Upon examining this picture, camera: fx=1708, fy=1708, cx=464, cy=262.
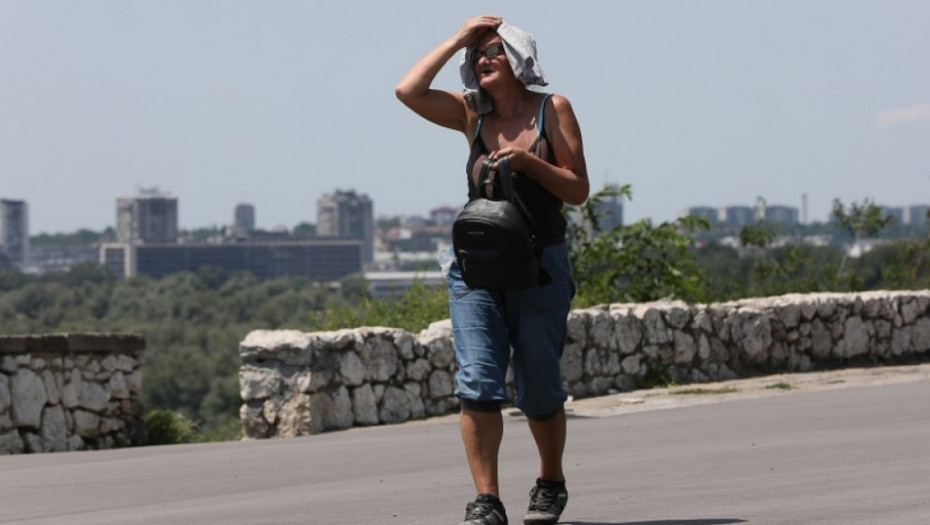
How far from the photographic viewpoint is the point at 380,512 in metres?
7.24

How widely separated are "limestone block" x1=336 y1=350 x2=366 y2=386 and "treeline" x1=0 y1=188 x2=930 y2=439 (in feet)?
7.66

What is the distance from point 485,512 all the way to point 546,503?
1.53 ft

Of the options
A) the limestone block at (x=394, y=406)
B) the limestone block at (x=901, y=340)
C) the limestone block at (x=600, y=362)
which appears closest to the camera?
the limestone block at (x=394, y=406)

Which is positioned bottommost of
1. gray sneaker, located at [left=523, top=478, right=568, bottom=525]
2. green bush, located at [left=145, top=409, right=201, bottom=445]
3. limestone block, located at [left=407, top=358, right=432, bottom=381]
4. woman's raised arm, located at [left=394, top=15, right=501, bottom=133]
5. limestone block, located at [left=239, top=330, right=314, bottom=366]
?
green bush, located at [left=145, top=409, right=201, bottom=445]

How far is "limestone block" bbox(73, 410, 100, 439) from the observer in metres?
12.6

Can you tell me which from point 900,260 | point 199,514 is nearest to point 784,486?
point 199,514

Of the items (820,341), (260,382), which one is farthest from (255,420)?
(820,341)

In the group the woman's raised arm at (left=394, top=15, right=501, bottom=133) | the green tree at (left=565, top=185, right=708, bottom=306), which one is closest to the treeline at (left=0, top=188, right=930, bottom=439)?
the green tree at (left=565, top=185, right=708, bottom=306)

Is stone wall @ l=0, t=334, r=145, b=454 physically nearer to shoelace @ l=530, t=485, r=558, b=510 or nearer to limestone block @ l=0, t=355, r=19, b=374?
limestone block @ l=0, t=355, r=19, b=374

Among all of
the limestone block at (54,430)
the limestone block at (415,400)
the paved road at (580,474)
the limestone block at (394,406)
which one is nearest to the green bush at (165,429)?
the limestone block at (54,430)

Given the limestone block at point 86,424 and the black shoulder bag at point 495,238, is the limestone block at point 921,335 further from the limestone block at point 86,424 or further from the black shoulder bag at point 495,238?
the black shoulder bag at point 495,238

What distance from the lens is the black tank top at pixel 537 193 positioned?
6.62 m

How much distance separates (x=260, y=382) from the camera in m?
12.8

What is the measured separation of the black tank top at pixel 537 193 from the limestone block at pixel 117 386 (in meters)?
6.83
